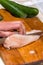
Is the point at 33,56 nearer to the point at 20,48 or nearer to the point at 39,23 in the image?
the point at 20,48

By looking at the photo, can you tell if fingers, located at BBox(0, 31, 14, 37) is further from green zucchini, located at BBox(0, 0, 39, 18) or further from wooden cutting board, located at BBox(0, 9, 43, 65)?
green zucchini, located at BBox(0, 0, 39, 18)

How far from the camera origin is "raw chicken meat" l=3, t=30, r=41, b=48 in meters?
0.89

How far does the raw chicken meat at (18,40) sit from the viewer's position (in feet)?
2.93

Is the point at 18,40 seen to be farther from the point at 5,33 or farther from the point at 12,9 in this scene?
the point at 12,9

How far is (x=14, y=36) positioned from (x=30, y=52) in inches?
4.0

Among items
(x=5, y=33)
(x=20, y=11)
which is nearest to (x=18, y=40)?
(x=5, y=33)

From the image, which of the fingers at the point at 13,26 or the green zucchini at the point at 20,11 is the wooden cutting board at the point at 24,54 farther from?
the green zucchini at the point at 20,11

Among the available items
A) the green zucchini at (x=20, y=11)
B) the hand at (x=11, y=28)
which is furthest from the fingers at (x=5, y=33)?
the green zucchini at (x=20, y=11)

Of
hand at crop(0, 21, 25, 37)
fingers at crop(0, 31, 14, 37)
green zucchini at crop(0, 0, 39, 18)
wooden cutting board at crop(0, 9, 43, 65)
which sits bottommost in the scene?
wooden cutting board at crop(0, 9, 43, 65)

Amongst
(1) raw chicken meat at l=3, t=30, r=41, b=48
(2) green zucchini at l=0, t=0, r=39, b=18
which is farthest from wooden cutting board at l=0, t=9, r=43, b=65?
(2) green zucchini at l=0, t=0, r=39, b=18

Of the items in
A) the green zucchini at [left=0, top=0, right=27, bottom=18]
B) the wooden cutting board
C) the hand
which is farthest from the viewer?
the green zucchini at [left=0, top=0, right=27, bottom=18]

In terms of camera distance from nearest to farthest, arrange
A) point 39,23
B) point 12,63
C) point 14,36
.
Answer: point 12,63, point 14,36, point 39,23

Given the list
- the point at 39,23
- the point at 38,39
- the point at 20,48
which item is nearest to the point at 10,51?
the point at 20,48

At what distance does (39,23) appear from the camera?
42.6 inches
